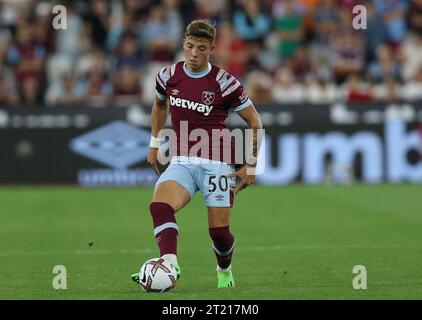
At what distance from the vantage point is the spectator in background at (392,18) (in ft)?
86.2

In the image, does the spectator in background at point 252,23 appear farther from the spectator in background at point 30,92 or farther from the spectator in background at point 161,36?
the spectator in background at point 30,92

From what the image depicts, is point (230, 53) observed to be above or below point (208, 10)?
below

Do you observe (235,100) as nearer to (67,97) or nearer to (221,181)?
(221,181)

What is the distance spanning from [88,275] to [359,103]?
1264cm

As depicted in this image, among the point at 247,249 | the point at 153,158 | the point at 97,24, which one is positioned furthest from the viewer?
the point at 97,24

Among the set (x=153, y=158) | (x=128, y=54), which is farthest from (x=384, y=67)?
(x=153, y=158)

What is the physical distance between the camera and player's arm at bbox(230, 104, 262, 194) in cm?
1045

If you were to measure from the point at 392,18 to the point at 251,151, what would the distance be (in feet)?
54.0

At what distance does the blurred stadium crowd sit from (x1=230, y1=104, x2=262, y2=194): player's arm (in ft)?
43.2

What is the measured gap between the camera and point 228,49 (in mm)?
25078

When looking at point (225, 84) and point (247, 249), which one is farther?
point (247, 249)

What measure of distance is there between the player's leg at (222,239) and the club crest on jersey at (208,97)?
934 millimetres

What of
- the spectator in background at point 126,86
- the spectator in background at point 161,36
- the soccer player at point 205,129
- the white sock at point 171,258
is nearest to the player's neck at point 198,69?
the soccer player at point 205,129

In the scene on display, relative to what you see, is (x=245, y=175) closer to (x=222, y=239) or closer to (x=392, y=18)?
(x=222, y=239)
